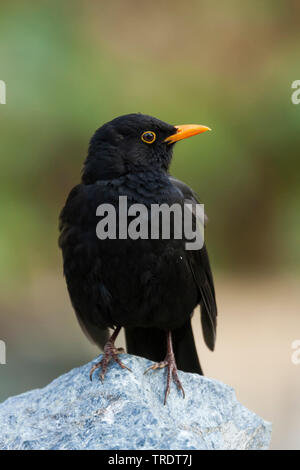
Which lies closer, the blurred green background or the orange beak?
the orange beak

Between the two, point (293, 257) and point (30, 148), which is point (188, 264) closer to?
point (30, 148)

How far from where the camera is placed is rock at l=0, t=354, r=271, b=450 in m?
3.57

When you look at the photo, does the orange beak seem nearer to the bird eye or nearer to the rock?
the bird eye

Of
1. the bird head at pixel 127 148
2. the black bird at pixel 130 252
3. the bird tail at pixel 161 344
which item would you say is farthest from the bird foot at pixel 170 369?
the bird head at pixel 127 148

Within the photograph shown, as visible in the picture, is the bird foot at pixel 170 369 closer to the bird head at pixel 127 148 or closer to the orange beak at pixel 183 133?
the bird head at pixel 127 148

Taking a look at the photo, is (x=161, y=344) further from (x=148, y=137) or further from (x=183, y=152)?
(x=183, y=152)

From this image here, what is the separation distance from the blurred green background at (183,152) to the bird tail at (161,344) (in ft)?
8.15

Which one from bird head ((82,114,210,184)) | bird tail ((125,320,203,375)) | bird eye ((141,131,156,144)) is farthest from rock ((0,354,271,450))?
bird eye ((141,131,156,144))

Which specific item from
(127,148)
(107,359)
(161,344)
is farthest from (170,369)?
(127,148)

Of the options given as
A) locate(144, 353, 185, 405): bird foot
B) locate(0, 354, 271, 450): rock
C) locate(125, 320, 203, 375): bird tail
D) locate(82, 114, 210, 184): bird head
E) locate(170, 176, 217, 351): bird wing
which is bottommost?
locate(0, 354, 271, 450): rock

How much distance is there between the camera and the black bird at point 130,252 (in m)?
4.13

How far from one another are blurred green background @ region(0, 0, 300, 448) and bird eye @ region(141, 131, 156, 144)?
11.6 feet

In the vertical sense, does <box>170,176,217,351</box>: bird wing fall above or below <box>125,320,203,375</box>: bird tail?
above

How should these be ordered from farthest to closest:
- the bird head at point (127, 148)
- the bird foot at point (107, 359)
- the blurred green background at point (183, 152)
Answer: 1. the blurred green background at point (183, 152)
2. the bird head at point (127, 148)
3. the bird foot at point (107, 359)
